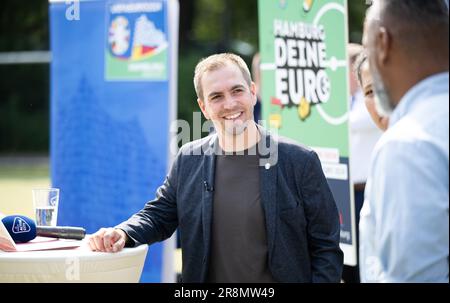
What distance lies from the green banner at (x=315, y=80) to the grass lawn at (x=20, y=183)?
235 inches

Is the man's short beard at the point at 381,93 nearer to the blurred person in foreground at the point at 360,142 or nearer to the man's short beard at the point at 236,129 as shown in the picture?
the man's short beard at the point at 236,129

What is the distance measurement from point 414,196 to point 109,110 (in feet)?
14.1

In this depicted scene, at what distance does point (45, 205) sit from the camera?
11.8 ft

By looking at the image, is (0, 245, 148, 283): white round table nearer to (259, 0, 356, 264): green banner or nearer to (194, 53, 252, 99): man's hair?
(194, 53, 252, 99): man's hair

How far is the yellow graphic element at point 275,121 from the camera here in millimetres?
4918

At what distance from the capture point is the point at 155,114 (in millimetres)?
5492

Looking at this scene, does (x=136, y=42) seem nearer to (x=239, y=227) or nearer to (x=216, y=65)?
(x=216, y=65)

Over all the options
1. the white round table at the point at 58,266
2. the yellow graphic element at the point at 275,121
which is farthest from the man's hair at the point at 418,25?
A: the yellow graphic element at the point at 275,121

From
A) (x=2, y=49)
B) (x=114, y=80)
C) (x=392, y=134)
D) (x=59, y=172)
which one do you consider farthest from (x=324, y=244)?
(x=2, y=49)

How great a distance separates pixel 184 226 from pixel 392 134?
160cm

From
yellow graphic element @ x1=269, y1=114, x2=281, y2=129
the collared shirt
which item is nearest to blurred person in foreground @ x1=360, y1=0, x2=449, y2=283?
the collared shirt

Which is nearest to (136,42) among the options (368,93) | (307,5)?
(307,5)

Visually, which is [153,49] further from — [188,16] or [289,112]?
[188,16]

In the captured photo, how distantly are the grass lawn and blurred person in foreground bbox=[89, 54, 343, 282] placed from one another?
7075 mm
